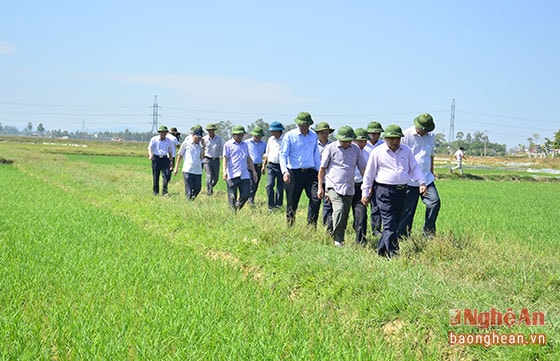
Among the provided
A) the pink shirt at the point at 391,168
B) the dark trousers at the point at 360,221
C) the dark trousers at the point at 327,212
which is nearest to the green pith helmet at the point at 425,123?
the pink shirt at the point at 391,168

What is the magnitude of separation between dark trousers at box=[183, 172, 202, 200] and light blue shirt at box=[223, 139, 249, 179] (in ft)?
6.40

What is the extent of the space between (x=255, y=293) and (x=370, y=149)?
442 cm

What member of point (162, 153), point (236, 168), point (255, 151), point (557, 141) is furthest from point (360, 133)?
point (557, 141)

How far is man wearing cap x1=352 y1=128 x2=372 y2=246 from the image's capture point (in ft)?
25.9

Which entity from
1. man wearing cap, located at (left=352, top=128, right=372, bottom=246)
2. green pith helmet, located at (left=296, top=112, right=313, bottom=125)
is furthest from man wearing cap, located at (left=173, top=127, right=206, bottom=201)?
man wearing cap, located at (left=352, top=128, right=372, bottom=246)

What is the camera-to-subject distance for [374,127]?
346 inches

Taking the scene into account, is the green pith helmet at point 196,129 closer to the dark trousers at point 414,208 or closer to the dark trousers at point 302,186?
the dark trousers at point 302,186

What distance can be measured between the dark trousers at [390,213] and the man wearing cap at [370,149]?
1.76 feet

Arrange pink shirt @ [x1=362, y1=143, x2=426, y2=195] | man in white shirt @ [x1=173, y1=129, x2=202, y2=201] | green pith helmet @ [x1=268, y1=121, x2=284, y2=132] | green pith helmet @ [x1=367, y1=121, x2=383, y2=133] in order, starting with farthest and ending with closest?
man in white shirt @ [x1=173, y1=129, x2=202, y2=201] < green pith helmet @ [x1=268, y1=121, x2=284, y2=132] < green pith helmet @ [x1=367, y1=121, x2=383, y2=133] < pink shirt @ [x1=362, y1=143, x2=426, y2=195]

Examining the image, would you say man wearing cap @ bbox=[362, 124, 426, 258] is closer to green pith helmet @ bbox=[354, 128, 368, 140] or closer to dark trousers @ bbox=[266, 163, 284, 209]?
green pith helmet @ bbox=[354, 128, 368, 140]

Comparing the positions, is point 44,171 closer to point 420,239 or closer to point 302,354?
point 420,239

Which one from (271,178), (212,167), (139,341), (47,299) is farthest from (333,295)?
(212,167)

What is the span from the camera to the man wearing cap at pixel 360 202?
7.89 metres

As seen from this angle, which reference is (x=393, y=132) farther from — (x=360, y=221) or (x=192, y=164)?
(x=192, y=164)
